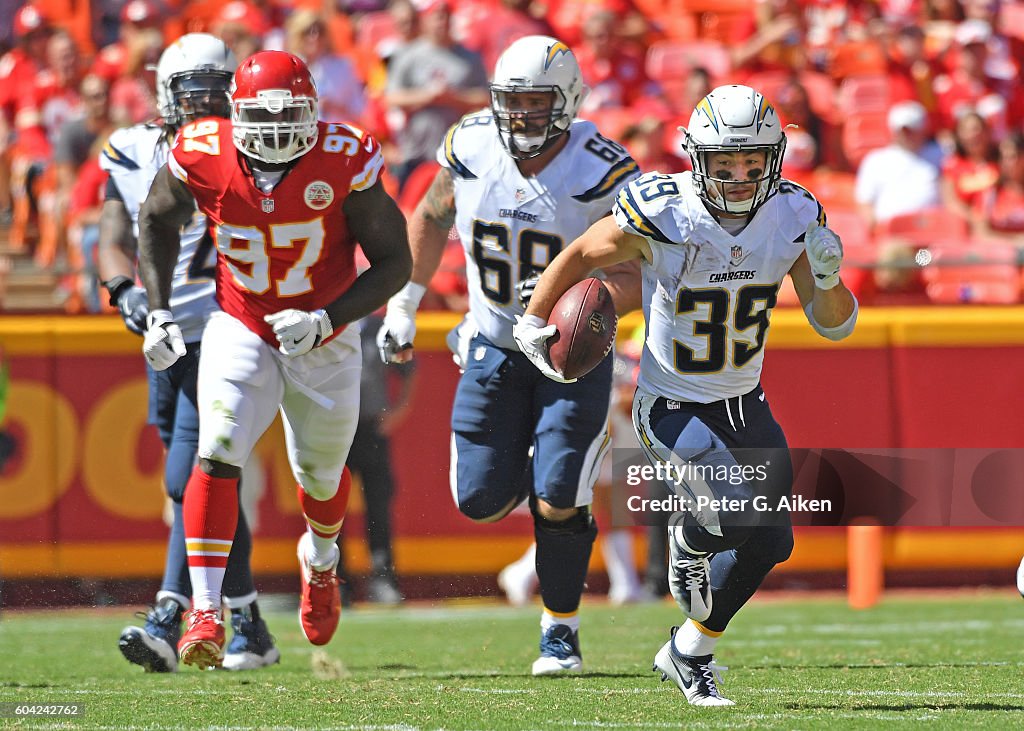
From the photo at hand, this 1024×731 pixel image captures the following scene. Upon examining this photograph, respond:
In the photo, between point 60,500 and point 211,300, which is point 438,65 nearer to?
point 60,500

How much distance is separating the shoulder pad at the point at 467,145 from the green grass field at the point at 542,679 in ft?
5.48

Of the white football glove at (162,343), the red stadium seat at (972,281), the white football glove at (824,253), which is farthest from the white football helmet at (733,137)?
the red stadium seat at (972,281)

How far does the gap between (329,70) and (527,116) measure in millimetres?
5480

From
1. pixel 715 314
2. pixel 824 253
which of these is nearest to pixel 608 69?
pixel 715 314

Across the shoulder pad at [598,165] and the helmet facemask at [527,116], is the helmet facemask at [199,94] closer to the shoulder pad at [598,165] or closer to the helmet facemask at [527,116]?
the helmet facemask at [527,116]

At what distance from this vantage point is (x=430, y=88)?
33.7ft

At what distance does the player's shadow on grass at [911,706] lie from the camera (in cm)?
424

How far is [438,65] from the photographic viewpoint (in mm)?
10367

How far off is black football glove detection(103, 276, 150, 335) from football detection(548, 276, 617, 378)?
4.60ft

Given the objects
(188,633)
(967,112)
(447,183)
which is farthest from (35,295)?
(967,112)

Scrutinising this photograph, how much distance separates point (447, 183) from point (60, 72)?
242 inches
